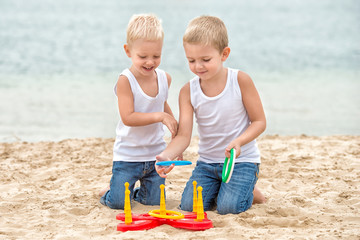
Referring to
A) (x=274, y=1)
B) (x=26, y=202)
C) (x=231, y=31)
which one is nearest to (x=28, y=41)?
(x=231, y=31)

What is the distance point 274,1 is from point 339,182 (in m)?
48.9

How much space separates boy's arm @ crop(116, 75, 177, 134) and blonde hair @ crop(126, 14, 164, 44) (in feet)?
1.09

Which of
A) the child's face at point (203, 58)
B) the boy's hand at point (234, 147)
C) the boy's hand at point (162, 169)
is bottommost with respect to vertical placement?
the boy's hand at point (162, 169)

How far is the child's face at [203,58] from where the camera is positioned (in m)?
3.50

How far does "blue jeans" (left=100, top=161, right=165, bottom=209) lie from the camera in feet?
12.5

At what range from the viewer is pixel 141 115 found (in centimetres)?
369

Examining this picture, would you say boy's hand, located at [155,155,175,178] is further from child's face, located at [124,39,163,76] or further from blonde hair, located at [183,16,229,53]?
blonde hair, located at [183,16,229,53]

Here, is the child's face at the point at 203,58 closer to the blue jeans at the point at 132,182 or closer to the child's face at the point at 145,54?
the child's face at the point at 145,54

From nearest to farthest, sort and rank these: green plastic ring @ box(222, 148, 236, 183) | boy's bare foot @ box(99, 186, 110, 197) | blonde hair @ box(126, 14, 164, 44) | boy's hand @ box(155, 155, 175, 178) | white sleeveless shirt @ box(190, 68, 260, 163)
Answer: green plastic ring @ box(222, 148, 236, 183) < boy's hand @ box(155, 155, 175, 178) < blonde hair @ box(126, 14, 164, 44) < white sleeveless shirt @ box(190, 68, 260, 163) < boy's bare foot @ box(99, 186, 110, 197)

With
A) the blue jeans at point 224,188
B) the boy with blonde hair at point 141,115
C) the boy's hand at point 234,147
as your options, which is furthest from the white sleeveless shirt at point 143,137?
the boy's hand at point 234,147

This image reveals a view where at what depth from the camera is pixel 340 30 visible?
24359 millimetres

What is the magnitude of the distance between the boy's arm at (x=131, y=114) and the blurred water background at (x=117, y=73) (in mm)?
3024

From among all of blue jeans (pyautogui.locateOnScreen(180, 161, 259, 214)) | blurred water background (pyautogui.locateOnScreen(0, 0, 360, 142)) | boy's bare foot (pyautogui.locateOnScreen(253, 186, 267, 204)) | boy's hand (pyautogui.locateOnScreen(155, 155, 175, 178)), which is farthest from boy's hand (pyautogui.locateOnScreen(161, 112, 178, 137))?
blurred water background (pyautogui.locateOnScreen(0, 0, 360, 142))

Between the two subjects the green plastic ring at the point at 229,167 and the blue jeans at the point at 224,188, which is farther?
the blue jeans at the point at 224,188
